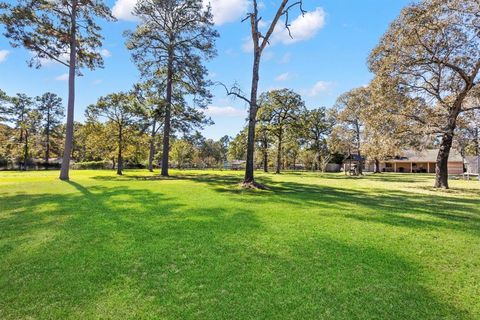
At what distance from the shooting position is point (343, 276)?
3.58 m

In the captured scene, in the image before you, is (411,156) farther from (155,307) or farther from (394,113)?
(155,307)

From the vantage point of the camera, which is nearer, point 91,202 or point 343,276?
point 343,276

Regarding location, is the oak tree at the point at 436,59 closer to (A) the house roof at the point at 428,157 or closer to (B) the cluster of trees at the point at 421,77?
(B) the cluster of trees at the point at 421,77


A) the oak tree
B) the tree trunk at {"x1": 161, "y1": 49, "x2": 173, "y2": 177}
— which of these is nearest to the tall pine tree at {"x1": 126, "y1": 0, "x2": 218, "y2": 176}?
the tree trunk at {"x1": 161, "y1": 49, "x2": 173, "y2": 177}

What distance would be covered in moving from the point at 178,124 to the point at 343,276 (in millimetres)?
21509

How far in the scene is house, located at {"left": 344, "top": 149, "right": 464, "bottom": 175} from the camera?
48969mm

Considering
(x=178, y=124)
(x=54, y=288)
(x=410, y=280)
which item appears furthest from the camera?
(x=178, y=124)

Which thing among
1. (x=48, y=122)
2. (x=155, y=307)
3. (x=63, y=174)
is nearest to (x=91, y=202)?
(x=155, y=307)

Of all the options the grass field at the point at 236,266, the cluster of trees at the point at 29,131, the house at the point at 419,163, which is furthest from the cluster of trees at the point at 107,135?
the house at the point at 419,163

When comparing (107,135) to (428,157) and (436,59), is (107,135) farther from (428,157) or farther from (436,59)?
(428,157)

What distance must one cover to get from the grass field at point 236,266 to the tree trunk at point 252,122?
22.0 feet

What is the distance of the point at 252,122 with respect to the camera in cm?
1357

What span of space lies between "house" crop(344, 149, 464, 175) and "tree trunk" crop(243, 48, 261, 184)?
38755 mm

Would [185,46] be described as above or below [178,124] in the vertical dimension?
above
